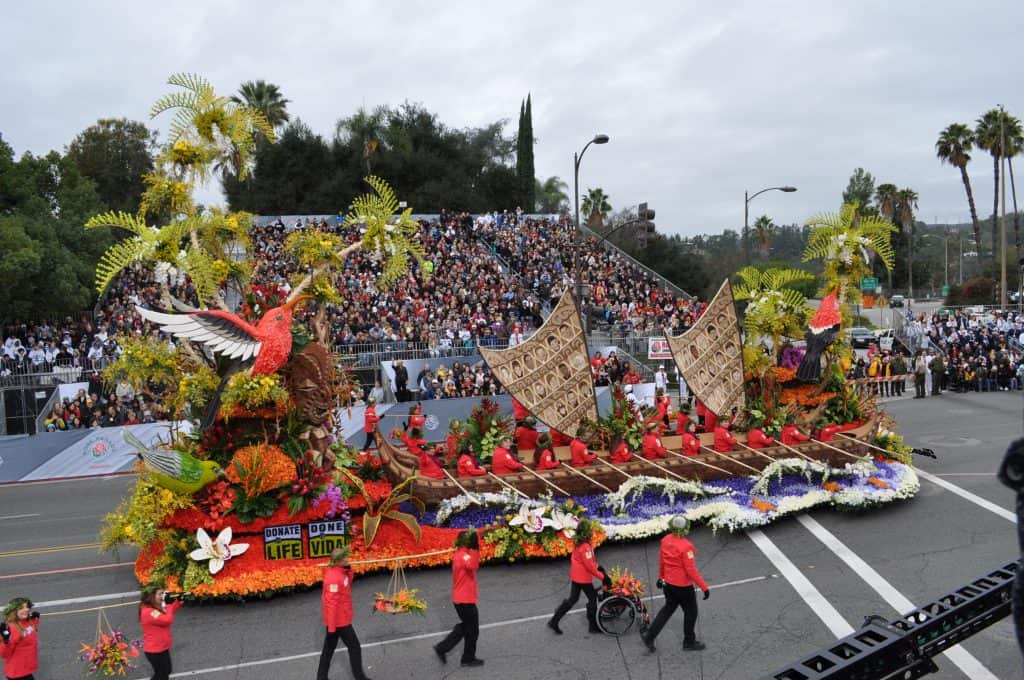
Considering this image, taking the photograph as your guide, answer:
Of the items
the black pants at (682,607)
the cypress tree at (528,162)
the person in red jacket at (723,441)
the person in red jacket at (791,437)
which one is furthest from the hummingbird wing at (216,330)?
the cypress tree at (528,162)

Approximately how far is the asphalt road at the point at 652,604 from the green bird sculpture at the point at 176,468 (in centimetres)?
161

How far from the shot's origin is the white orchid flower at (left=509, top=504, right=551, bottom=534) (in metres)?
11.0

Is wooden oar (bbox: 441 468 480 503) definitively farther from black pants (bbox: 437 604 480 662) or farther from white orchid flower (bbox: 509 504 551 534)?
black pants (bbox: 437 604 480 662)

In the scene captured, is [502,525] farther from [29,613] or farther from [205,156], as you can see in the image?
[205,156]

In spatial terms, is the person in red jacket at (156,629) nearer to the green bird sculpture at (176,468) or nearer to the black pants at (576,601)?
the green bird sculpture at (176,468)

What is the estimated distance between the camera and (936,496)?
551 inches

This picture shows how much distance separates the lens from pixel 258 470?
10398mm

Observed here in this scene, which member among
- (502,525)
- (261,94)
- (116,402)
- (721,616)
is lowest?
(721,616)

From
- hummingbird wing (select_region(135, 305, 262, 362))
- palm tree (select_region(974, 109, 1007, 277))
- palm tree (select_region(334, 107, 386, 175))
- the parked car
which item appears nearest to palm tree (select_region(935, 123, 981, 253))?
palm tree (select_region(974, 109, 1007, 277))

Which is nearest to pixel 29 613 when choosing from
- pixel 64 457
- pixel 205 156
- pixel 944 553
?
pixel 205 156

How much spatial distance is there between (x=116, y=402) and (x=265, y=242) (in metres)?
12.7

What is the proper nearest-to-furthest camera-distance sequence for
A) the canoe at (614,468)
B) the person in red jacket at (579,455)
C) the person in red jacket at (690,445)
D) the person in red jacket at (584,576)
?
the person in red jacket at (584,576) < the canoe at (614,468) < the person in red jacket at (579,455) < the person in red jacket at (690,445)

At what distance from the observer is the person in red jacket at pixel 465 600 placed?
7891 mm

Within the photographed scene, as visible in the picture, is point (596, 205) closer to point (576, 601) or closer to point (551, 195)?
point (551, 195)
